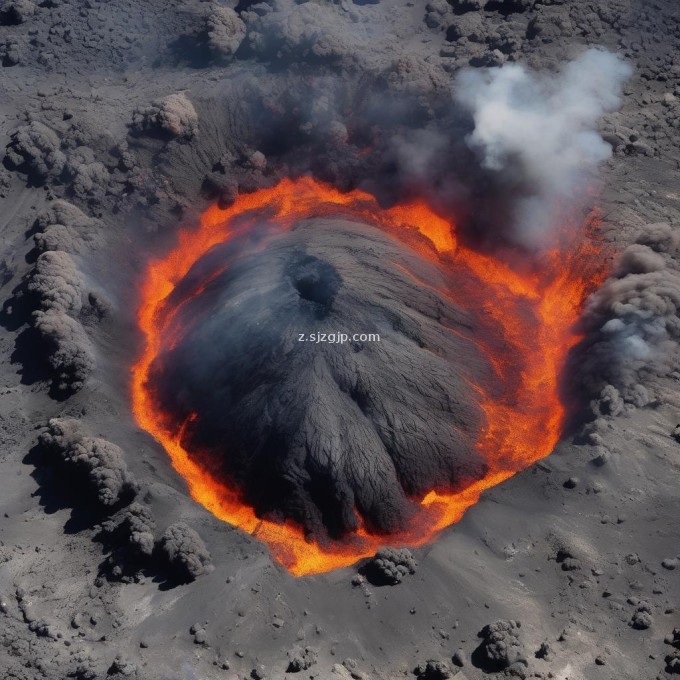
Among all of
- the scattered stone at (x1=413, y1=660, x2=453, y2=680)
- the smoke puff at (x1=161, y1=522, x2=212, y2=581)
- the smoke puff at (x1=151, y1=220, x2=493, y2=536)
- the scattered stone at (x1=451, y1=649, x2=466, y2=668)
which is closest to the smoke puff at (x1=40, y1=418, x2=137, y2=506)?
the smoke puff at (x1=161, y1=522, x2=212, y2=581)

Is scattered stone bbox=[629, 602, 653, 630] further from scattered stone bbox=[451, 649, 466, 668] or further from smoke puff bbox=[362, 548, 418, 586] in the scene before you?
smoke puff bbox=[362, 548, 418, 586]

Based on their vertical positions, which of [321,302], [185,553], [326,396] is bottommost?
[185,553]

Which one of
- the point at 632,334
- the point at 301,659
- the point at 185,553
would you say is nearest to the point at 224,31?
the point at 632,334

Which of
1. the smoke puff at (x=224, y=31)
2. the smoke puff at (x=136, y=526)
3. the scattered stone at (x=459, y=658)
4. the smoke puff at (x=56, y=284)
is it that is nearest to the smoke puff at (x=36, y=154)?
the smoke puff at (x=56, y=284)

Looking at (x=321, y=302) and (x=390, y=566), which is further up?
(x=321, y=302)

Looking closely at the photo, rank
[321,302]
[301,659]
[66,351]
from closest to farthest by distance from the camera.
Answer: [301,659]
[321,302]
[66,351]

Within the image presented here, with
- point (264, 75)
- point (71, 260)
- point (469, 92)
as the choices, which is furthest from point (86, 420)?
point (469, 92)

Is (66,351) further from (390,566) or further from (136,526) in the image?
(390,566)
